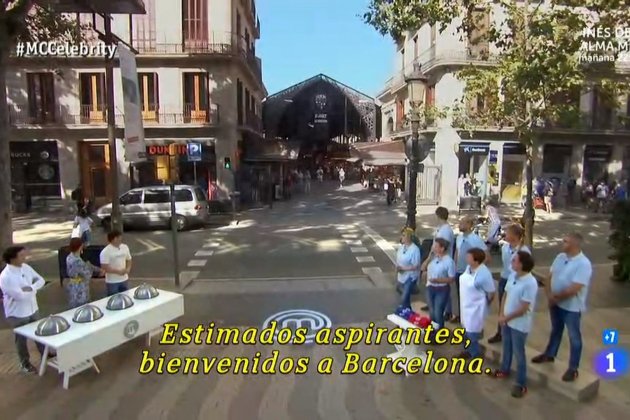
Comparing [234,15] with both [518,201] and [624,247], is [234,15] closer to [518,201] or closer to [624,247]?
[518,201]

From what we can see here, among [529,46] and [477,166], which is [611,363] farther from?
[477,166]

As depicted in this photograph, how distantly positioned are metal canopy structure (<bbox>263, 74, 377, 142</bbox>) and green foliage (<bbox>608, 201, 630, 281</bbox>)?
33.1m

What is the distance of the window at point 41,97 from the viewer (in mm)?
22344

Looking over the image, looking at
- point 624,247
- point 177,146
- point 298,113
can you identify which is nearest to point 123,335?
point 624,247

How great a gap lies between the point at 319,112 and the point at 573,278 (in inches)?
1565

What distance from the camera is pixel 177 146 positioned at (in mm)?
21750

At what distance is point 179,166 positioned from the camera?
22.0 metres

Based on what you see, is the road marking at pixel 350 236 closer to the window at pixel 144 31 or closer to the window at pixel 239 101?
the window at pixel 239 101

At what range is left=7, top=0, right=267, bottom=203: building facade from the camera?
860 inches

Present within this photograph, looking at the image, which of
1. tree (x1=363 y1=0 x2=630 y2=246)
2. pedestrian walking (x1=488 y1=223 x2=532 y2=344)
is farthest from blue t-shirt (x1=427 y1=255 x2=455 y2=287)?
tree (x1=363 y1=0 x2=630 y2=246)

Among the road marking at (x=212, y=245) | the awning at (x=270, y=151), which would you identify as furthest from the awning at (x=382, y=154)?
the road marking at (x=212, y=245)

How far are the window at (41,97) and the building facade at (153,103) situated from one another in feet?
0.15

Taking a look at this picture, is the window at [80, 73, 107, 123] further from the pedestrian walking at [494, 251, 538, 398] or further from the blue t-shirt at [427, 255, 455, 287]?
the pedestrian walking at [494, 251, 538, 398]

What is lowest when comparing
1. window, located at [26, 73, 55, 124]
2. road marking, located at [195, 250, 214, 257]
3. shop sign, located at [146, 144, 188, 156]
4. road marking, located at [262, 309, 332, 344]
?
road marking, located at [195, 250, 214, 257]
